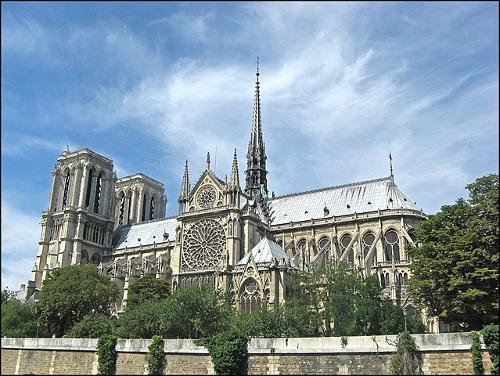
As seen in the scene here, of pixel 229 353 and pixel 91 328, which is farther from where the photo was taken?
pixel 91 328

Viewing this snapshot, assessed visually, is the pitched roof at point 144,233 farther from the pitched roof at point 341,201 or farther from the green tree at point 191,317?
the green tree at point 191,317

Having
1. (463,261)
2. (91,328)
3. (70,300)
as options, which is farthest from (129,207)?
(463,261)

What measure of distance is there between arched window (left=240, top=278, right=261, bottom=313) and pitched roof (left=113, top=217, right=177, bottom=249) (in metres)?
27.8

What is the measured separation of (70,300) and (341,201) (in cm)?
3346

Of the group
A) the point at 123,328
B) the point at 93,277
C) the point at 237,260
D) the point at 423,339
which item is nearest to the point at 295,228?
the point at 237,260

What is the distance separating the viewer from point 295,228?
219ft

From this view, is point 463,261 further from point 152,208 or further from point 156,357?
point 152,208

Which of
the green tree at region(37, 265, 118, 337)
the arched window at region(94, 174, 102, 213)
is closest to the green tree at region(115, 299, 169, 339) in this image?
the green tree at region(37, 265, 118, 337)

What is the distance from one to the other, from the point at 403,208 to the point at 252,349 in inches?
1343

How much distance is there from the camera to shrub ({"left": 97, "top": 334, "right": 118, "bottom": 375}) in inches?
1388

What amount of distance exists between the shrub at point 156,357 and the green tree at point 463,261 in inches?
658

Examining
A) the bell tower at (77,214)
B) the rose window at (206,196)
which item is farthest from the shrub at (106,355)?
the bell tower at (77,214)

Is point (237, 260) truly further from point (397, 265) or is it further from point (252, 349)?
point (252, 349)

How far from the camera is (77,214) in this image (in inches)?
3110
